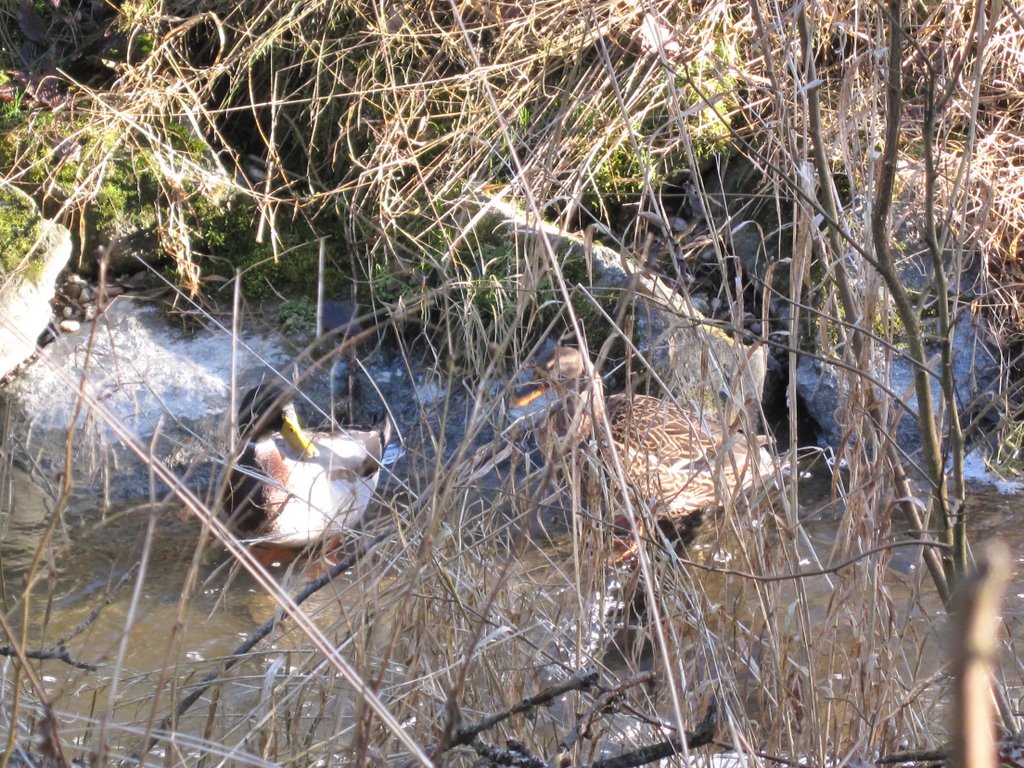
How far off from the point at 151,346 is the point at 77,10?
2228mm

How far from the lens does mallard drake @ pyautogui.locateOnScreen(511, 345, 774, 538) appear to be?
6.28 feet

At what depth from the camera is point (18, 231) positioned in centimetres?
523

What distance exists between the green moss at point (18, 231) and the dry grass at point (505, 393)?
0.22 meters

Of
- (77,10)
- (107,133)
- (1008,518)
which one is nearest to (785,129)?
(1008,518)

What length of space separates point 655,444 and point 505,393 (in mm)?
905

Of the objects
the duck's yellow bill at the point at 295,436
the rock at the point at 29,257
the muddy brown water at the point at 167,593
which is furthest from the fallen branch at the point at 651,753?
the rock at the point at 29,257

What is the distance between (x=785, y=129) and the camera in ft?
6.66

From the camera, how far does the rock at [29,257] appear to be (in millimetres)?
4909

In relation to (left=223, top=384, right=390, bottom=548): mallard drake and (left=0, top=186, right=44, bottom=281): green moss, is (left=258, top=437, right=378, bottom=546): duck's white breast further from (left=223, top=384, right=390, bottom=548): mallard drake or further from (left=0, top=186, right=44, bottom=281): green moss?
(left=0, top=186, right=44, bottom=281): green moss

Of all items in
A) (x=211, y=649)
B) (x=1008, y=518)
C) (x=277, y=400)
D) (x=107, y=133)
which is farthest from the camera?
(x=107, y=133)

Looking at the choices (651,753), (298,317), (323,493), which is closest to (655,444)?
(651,753)

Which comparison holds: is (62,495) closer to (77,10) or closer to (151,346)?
(151,346)

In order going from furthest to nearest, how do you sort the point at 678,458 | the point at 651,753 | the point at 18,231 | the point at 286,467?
1. the point at 18,231
2. the point at 286,467
3. the point at 678,458
4. the point at 651,753

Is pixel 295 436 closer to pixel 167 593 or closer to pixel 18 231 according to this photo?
pixel 167 593
